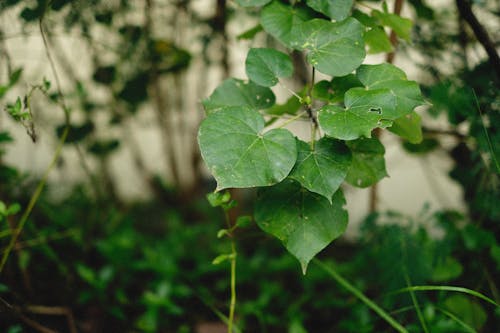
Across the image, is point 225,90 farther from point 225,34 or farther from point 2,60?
point 2,60

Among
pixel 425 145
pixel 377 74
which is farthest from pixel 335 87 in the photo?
A: pixel 425 145

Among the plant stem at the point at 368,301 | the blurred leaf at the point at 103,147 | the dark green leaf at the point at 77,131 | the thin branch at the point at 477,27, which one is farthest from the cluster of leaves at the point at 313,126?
the blurred leaf at the point at 103,147

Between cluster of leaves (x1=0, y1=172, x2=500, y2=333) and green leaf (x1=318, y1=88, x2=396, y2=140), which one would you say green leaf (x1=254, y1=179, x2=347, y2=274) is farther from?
cluster of leaves (x1=0, y1=172, x2=500, y2=333)

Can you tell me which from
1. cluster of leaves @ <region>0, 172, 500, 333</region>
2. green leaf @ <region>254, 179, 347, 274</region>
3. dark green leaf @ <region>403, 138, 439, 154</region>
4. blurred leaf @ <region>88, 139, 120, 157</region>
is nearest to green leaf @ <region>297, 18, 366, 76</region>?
green leaf @ <region>254, 179, 347, 274</region>

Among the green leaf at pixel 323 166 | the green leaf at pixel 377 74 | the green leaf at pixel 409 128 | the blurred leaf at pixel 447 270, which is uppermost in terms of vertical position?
the green leaf at pixel 377 74

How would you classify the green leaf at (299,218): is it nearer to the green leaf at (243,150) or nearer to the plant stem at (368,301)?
the green leaf at (243,150)
